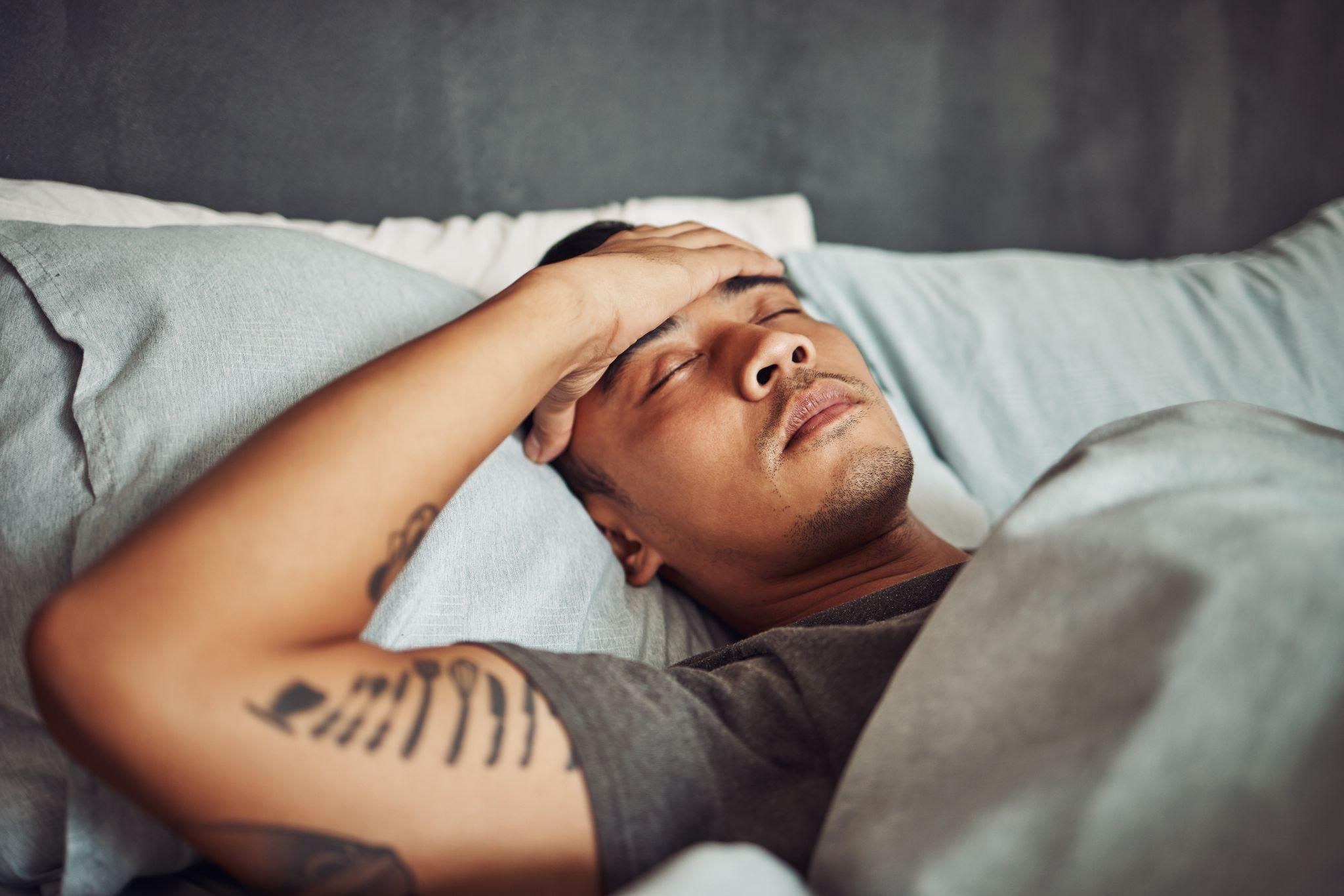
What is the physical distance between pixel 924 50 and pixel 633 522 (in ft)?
4.51

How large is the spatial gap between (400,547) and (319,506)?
2.6 inches

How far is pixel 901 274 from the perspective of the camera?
1.42 meters

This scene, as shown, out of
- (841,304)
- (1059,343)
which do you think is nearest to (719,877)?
(841,304)

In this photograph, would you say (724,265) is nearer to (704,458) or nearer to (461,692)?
(704,458)

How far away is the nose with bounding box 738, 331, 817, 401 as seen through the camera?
0.93 m

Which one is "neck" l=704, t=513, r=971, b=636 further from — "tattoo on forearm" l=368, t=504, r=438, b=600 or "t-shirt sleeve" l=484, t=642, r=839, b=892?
"tattoo on forearm" l=368, t=504, r=438, b=600

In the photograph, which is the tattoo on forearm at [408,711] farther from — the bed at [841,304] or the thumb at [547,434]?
the thumb at [547,434]

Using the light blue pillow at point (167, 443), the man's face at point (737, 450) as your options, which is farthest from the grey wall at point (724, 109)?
the man's face at point (737, 450)

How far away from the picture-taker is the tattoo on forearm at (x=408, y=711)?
1.65ft

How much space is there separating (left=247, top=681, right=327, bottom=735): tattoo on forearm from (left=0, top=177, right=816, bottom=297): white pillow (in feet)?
2.21

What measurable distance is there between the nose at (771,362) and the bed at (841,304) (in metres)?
0.28

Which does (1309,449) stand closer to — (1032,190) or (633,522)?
(633,522)

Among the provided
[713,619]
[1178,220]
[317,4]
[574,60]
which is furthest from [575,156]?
[1178,220]

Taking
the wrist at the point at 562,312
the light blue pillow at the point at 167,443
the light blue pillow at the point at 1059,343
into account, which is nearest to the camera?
the light blue pillow at the point at 167,443
